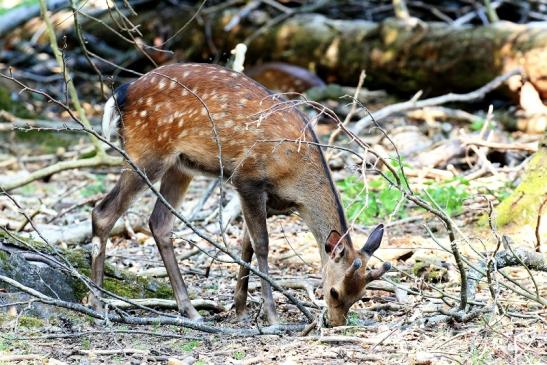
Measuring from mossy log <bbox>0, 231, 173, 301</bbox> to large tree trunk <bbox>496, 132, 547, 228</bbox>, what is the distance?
283cm

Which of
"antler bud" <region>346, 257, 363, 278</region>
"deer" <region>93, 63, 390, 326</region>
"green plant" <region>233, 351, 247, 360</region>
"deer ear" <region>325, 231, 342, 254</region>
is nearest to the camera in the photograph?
"green plant" <region>233, 351, 247, 360</region>

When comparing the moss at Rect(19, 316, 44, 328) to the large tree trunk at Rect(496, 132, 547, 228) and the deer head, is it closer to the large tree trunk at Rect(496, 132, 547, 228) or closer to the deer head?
the deer head

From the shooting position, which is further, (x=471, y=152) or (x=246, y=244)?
(x=471, y=152)

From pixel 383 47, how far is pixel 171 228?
7.68 metres

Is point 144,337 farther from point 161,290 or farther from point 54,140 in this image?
point 54,140

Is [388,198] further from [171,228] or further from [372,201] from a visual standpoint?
[171,228]

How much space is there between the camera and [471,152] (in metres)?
10.6

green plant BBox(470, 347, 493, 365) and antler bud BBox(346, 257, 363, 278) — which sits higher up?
antler bud BBox(346, 257, 363, 278)

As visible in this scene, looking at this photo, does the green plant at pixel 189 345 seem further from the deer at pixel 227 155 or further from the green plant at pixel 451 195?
the green plant at pixel 451 195

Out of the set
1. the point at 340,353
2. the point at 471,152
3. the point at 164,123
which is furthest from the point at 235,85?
the point at 471,152

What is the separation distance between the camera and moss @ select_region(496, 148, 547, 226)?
7.40 meters

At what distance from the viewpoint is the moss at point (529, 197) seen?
24.3 feet

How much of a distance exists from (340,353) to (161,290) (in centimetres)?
223

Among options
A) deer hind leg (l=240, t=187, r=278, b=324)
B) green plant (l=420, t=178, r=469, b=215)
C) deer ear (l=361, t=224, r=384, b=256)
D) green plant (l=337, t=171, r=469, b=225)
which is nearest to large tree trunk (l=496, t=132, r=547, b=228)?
green plant (l=337, t=171, r=469, b=225)
